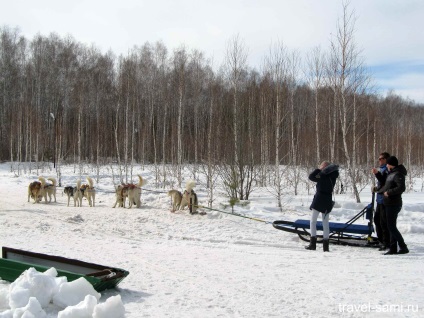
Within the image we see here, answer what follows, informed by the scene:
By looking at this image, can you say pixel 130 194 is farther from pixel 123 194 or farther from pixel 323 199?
pixel 323 199

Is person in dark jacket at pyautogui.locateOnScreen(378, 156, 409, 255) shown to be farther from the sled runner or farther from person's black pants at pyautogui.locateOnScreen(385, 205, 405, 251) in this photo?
the sled runner

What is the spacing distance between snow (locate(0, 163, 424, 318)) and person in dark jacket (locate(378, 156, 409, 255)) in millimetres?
264

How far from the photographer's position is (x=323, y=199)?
7.02m

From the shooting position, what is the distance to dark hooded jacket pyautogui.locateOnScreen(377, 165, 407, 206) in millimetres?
6684

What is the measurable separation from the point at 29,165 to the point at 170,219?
72.5 ft

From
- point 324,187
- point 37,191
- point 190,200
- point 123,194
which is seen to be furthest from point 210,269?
point 37,191

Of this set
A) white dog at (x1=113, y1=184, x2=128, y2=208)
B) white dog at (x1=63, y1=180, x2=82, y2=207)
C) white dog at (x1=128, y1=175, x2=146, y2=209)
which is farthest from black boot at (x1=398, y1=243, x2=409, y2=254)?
white dog at (x1=63, y1=180, x2=82, y2=207)

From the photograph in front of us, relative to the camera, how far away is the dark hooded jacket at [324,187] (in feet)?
23.0

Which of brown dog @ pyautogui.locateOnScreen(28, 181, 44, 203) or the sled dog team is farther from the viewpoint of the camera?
brown dog @ pyautogui.locateOnScreen(28, 181, 44, 203)

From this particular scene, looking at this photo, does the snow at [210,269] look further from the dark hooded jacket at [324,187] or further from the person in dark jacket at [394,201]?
the dark hooded jacket at [324,187]

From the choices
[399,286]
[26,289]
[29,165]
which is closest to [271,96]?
[399,286]

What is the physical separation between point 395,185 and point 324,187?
1141 millimetres

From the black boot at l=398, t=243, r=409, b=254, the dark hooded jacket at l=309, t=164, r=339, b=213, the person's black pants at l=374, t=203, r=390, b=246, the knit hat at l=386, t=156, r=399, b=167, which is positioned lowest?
the black boot at l=398, t=243, r=409, b=254

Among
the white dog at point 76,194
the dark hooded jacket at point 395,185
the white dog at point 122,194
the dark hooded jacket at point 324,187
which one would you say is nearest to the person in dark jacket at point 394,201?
the dark hooded jacket at point 395,185
